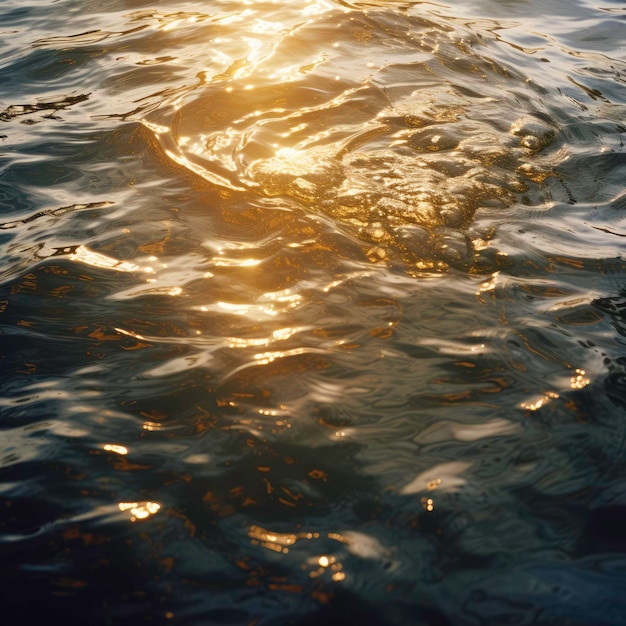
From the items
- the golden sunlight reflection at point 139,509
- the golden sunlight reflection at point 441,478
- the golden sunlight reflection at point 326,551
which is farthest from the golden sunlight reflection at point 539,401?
the golden sunlight reflection at point 139,509

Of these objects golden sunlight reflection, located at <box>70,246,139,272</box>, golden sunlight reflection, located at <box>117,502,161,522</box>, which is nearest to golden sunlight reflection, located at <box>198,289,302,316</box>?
golden sunlight reflection, located at <box>70,246,139,272</box>

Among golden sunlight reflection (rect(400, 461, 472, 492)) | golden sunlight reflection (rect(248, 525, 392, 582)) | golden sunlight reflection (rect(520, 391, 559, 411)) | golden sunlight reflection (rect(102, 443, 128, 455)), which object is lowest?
golden sunlight reflection (rect(520, 391, 559, 411))

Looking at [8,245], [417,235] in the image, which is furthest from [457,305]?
[8,245]

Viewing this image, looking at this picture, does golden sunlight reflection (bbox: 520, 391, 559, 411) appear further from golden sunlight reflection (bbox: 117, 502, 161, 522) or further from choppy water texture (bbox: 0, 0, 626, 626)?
golden sunlight reflection (bbox: 117, 502, 161, 522)

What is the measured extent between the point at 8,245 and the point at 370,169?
5.61ft

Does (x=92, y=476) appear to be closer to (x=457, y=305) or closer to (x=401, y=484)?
(x=401, y=484)

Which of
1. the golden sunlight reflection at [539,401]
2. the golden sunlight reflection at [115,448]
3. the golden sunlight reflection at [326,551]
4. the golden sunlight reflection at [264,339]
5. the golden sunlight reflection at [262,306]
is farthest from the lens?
the golden sunlight reflection at [262,306]

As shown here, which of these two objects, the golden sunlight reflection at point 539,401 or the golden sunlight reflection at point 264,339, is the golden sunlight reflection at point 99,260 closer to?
the golden sunlight reflection at point 264,339

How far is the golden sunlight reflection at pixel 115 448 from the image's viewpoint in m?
1.88

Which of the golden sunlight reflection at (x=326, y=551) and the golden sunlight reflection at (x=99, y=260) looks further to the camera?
the golden sunlight reflection at (x=99, y=260)

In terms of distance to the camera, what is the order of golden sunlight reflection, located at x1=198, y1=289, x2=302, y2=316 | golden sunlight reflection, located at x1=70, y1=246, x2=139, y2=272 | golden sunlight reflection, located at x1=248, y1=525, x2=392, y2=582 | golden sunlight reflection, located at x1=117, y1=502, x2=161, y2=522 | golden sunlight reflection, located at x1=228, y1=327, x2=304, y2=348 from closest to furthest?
golden sunlight reflection, located at x1=248, y1=525, x2=392, y2=582, golden sunlight reflection, located at x1=117, y1=502, x2=161, y2=522, golden sunlight reflection, located at x1=228, y1=327, x2=304, y2=348, golden sunlight reflection, located at x1=198, y1=289, x2=302, y2=316, golden sunlight reflection, located at x1=70, y1=246, x2=139, y2=272

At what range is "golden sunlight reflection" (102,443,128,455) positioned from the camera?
6.17 ft

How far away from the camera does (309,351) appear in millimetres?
2240

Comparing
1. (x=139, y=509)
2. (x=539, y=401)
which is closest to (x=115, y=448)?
(x=139, y=509)
